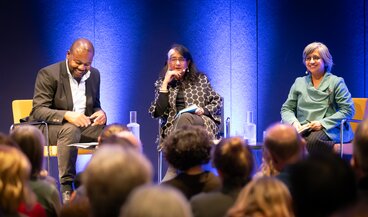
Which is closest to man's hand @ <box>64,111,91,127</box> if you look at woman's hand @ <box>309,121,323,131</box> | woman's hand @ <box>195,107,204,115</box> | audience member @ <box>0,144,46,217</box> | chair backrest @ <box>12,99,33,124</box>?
chair backrest @ <box>12,99,33,124</box>

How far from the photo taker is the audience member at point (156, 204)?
62.3 inches

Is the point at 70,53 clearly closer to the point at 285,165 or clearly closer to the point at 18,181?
the point at 285,165

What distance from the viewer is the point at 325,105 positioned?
18.6 ft

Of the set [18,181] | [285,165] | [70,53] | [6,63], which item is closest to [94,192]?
[18,181]

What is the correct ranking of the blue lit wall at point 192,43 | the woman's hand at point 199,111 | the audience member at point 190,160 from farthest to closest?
the blue lit wall at point 192,43
the woman's hand at point 199,111
the audience member at point 190,160

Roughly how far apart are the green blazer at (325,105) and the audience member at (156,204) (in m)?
4.09

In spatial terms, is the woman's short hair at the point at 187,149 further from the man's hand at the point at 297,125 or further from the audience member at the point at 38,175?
the man's hand at the point at 297,125

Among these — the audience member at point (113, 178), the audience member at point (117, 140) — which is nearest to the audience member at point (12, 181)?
the audience member at point (117, 140)

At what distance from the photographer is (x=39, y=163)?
10.1ft

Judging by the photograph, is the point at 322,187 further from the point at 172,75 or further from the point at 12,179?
the point at 172,75

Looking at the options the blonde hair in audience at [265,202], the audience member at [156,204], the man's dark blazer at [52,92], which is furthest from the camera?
the man's dark blazer at [52,92]

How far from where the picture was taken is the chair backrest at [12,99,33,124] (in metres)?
5.76

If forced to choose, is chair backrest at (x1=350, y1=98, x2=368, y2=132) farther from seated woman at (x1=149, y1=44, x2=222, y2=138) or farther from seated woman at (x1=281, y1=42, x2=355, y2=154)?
seated woman at (x1=149, y1=44, x2=222, y2=138)

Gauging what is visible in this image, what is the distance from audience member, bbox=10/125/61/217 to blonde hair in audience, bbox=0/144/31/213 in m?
0.62
